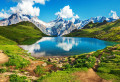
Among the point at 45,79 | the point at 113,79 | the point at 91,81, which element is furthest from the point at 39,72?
the point at 113,79

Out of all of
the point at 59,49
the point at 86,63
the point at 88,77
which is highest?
the point at 86,63

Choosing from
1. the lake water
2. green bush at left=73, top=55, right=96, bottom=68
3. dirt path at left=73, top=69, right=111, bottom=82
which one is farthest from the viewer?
the lake water

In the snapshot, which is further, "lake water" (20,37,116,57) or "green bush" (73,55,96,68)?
"lake water" (20,37,116,57)

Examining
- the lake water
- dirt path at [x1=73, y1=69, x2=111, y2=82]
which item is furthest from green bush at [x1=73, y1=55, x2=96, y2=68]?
the lake water

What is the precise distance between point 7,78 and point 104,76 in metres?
18.4

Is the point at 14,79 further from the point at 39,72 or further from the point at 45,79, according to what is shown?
the point at 39,72

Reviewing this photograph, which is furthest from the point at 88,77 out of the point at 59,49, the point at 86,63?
the point at 59,49

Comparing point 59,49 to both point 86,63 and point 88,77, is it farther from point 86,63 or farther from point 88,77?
point 88,77

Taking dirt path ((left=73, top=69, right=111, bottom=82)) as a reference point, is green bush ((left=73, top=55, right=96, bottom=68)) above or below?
above

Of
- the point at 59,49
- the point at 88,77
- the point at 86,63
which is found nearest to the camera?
the point at 88,77

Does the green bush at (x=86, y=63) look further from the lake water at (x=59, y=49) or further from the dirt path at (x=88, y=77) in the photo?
the lake water at (x=59, y=49)

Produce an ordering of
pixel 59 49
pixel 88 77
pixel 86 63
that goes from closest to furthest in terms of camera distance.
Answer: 1. pixel 88 77
2. pixel 86 63
3. pixel 59 49

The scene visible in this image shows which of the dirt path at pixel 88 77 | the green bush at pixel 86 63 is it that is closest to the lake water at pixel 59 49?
the green bush at pixel 86 63

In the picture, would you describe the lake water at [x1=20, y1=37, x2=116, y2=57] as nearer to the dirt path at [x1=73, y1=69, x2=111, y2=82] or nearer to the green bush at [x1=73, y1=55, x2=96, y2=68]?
the green bush at [x1=73, y1=55, x2=96, y2=68]
